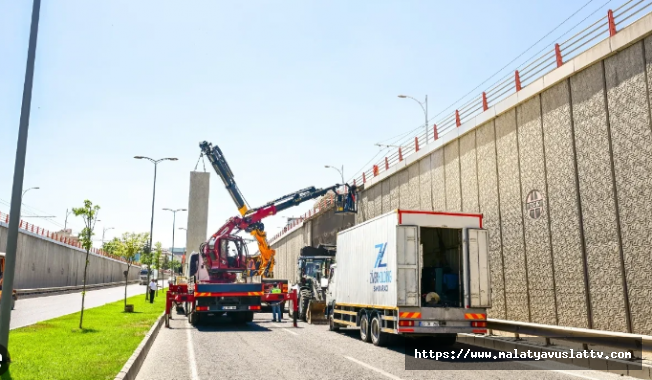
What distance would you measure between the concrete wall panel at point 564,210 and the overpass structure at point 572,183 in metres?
0.03

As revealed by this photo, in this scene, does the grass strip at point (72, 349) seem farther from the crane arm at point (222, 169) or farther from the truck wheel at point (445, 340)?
the crane arm at point (222, 169)

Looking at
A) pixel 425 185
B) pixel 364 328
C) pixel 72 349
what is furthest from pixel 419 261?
pixel 425 185

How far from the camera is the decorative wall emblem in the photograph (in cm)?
1599

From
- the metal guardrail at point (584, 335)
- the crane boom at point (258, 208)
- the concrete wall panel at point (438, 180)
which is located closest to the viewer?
the metal guardrail at point (584, 335)

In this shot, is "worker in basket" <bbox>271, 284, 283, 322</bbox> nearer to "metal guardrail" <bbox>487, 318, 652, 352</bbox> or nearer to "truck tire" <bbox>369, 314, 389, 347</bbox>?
"truck tire" <bbox>369, 314, 389, 347</bbox>

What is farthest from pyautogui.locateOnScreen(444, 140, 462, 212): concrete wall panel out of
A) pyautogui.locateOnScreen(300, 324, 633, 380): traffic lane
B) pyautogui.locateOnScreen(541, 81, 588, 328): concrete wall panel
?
pyautogui.locateOnScreen(300, 324, 633, 380): traffic lane

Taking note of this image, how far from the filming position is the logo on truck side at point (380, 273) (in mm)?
14216

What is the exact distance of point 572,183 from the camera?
48.3 feet

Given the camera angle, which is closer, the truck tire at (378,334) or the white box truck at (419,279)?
the white box truck at (419,279)

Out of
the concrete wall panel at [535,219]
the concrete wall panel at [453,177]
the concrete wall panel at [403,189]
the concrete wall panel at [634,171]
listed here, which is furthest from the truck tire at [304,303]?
the concrete wall panel at [634,171]

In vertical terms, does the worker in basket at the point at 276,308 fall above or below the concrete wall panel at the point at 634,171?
→ below

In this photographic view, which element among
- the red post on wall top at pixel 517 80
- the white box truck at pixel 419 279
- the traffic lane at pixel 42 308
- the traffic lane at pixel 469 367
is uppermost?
the red post on wall top at pixel 517 80

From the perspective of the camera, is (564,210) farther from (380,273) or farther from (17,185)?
(17,185)

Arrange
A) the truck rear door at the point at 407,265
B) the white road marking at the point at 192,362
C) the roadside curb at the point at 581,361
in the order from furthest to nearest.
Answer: the truck rear door at the point at 407,265 < the roadside curb at the point at 581,361 < the white road marking at the point at 192,362
